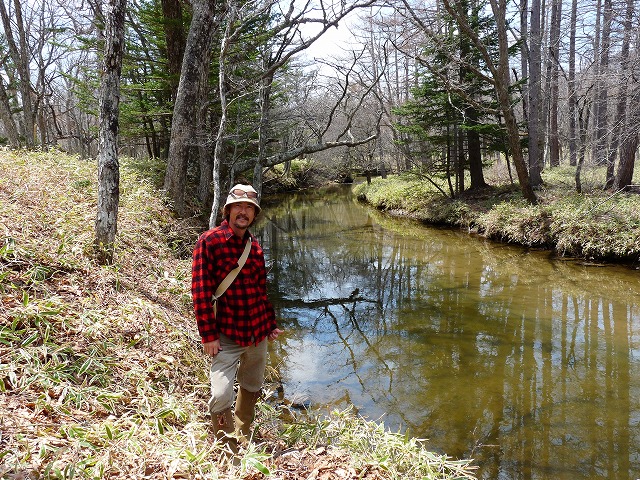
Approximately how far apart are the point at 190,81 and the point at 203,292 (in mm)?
5715

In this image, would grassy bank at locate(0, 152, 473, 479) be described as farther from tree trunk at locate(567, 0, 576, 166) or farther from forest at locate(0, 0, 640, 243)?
tree trunk at locate(567, 0, 576, 166)

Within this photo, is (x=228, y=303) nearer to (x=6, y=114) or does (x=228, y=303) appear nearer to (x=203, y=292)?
(x=203, y=292)

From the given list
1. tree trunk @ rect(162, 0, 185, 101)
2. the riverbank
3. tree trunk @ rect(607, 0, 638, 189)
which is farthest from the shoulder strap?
the riverbank

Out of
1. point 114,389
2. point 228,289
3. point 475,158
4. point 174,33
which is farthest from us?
point 475,158

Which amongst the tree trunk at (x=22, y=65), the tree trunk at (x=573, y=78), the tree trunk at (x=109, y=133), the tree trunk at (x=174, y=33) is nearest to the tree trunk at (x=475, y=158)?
the tree trunk at (x=573, y=78)

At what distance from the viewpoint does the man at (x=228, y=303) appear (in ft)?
8.88

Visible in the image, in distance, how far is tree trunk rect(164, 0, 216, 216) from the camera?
7.08 meters

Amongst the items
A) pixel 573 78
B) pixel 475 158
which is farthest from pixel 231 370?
pixel 573 78

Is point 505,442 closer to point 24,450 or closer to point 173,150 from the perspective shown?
point 24,450

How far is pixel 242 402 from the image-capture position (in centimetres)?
308

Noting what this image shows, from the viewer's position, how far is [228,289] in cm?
279

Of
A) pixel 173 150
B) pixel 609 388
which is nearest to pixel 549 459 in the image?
pixel 609 388

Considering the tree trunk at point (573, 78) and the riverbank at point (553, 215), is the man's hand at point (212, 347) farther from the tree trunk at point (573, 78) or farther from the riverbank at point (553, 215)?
the tree trunk at point (573, 78)

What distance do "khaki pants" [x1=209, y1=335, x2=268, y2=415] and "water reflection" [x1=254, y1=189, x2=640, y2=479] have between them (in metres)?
1.80
